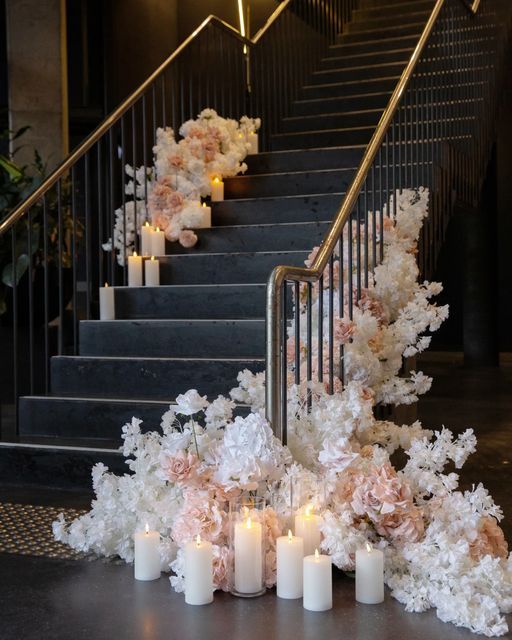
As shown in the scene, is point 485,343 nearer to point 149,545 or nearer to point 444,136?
point 444,136

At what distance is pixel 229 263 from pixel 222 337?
66cm

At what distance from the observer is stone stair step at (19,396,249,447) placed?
397cm

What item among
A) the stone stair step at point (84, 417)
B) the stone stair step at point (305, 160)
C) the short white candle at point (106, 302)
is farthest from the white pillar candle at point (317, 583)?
the stone stair step at point (305, 160)

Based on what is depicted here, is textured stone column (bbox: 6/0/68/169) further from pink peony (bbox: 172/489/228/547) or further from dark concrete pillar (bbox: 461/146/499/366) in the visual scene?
pink peony (bbox: 172/489/228/547)

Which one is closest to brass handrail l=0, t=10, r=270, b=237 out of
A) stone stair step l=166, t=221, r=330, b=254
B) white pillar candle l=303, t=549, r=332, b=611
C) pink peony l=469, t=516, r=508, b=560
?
stone stair step l=166, t=221, r=330, b=254

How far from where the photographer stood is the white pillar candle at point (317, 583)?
2.40m

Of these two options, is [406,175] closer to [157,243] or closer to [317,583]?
[157,243]

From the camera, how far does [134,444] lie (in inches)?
114

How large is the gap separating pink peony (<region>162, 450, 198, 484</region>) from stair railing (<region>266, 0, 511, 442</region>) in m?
0.34

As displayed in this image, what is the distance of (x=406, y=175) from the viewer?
15.0 feet

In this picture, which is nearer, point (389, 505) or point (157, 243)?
point (389, 505)

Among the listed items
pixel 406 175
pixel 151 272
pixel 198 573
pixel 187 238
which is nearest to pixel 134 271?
pixel 151 272

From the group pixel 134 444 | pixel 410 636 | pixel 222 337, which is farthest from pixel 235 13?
pixel 410 636

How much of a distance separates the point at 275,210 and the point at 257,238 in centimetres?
30
